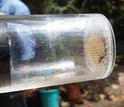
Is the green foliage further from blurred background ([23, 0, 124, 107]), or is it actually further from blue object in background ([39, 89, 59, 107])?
blue object in background ([39, 89, 59, 107])

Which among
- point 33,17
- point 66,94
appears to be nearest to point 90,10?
point 66,94

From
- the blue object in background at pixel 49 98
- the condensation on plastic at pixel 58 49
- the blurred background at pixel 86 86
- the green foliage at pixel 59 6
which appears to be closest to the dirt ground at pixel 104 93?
the blurred background at pixel 86 86

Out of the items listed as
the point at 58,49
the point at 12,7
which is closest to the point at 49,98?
the point at 12,7

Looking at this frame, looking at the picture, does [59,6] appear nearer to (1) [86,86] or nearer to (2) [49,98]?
(1) [86,86]

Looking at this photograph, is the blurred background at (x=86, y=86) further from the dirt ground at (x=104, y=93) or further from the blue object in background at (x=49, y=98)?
the blue object in background at (x=49, y=98)

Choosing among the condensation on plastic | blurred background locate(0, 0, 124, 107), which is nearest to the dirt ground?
blurred background locate(0, 0, 124, 107)
